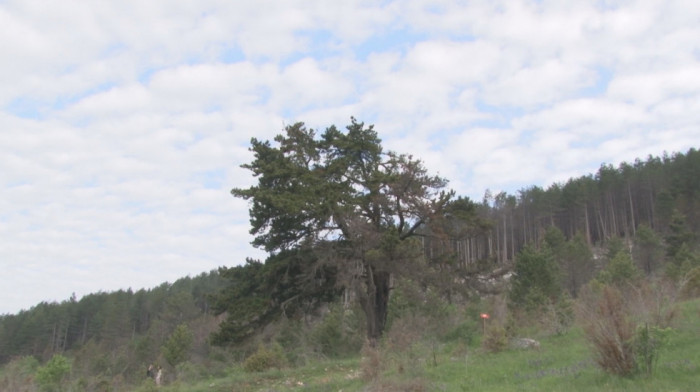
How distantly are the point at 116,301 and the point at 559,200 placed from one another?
247ft

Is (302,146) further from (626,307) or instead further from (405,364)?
(626,307)

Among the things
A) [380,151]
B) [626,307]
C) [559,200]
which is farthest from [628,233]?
[626,307]

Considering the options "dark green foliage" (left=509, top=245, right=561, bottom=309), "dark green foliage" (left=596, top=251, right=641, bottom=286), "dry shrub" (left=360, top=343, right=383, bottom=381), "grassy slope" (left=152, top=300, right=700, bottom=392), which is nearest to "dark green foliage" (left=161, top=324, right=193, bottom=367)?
"grassy slope" (left=152, top=300, right=700, bottom=392)

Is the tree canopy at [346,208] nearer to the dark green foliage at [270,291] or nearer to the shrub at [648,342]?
the dark green foliage at [270,291]

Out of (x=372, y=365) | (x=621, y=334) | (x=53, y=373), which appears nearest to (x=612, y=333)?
(x=621, y=334)

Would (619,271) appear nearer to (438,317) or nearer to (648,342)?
(438,317)

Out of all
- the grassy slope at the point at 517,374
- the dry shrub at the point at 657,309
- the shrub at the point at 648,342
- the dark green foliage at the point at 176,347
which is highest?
the dry shrub at the point at 657,309

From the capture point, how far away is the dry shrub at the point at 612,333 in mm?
8719

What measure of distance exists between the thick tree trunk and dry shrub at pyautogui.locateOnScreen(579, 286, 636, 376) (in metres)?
12.4

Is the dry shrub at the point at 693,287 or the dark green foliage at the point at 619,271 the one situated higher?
the dark green foliage at the point at 619,271

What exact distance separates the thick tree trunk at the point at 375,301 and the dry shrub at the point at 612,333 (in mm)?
12379

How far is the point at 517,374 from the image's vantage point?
1122cm

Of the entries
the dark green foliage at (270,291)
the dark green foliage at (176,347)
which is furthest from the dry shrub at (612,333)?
the dark green foliage at (176,347)

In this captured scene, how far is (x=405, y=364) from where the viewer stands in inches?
480
